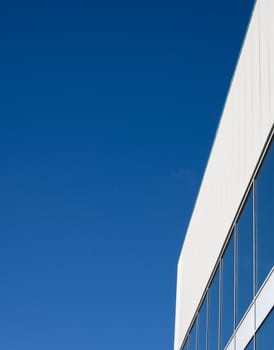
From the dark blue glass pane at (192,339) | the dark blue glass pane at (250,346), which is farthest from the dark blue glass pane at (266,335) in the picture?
the dark blue glass pane at (192,339)

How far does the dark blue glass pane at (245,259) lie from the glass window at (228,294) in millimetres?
676

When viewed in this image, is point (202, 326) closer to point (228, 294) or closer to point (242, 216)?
point (228, 294)

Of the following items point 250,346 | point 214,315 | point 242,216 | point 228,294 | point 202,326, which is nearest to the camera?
point 250,346

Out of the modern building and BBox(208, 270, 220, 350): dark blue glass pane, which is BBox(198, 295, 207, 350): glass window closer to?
the modern building

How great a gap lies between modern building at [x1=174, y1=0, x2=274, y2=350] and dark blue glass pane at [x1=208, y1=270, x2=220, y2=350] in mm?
24

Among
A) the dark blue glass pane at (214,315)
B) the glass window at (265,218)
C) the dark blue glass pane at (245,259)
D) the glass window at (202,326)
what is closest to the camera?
the glass window at (265,218)

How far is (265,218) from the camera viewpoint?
51.9ft

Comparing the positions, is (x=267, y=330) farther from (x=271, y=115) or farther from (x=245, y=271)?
(x=271, y=115)

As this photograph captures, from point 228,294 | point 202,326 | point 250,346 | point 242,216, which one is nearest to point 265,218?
point 242,216

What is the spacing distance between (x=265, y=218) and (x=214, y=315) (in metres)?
5.04

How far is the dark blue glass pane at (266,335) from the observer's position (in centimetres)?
1439

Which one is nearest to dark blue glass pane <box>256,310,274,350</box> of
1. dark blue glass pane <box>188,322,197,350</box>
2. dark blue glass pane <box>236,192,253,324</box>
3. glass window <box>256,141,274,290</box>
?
glass window <box>256,141,274,290</box>

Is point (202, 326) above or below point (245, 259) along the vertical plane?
above

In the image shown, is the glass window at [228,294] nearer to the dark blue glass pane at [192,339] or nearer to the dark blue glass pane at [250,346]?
the dark blue glass pane at [250,346]
